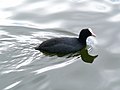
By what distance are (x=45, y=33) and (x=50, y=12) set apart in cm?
179

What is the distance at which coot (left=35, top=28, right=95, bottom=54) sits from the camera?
35.7ft

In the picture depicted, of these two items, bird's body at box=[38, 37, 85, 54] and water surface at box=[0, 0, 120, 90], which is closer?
water surface at box=[0, 0, 120, 90]

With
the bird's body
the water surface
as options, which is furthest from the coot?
the water surface

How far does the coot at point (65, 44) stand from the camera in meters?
10.9

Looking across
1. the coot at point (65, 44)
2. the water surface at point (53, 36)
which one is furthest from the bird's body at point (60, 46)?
the water surface at point (53, 36)

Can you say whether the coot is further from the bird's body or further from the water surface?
the water surface

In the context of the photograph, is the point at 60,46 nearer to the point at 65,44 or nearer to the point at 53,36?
the point at 65,44

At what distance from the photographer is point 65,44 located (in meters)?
11.1

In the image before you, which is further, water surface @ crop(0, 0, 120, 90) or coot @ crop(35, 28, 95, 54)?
coot @ crop(35, 28, 95, 54)

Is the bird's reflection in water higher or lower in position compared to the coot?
lower

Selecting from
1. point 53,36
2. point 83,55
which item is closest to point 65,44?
point 83,55

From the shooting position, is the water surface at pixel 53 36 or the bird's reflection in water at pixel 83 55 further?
the bird's reflection in water at pixel 83 55

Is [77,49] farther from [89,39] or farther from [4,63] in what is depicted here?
[4,63]

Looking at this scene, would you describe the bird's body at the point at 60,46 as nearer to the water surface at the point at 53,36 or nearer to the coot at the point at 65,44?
the coot at the point at 65,44
